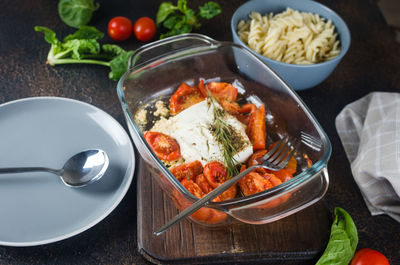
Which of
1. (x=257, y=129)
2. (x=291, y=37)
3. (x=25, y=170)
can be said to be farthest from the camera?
(x=291, y=37)

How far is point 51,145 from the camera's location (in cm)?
146

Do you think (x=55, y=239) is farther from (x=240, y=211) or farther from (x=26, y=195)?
(x=240, y=211)

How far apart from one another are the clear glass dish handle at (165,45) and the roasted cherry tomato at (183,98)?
6.8 inches

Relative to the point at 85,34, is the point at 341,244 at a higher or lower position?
lower

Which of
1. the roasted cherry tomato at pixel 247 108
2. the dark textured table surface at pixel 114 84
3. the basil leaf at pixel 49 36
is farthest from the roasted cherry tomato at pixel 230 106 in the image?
the basil leaf at pixel 49 36

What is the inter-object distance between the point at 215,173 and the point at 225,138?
0.16 m

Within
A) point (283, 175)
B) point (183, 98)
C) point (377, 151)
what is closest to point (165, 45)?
point (183, 98)

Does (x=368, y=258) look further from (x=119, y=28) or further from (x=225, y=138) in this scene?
(x=119, y=28)

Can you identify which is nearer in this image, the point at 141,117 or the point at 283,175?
the point at 283,175

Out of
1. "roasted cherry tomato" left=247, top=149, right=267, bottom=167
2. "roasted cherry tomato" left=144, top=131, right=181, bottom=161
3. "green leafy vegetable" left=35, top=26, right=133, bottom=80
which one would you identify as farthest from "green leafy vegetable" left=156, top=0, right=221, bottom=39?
"roasted cherry tomato" left=247, top=149, right=267, bottom=167

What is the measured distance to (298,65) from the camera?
1.66 m

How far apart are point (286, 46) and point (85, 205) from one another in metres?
1.16

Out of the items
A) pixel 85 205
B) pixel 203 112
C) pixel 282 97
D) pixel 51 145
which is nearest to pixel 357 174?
pixel 282 97

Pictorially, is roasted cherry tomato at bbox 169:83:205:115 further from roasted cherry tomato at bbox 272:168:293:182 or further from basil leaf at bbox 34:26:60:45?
basil leaf at bbox 34:26:60:45
